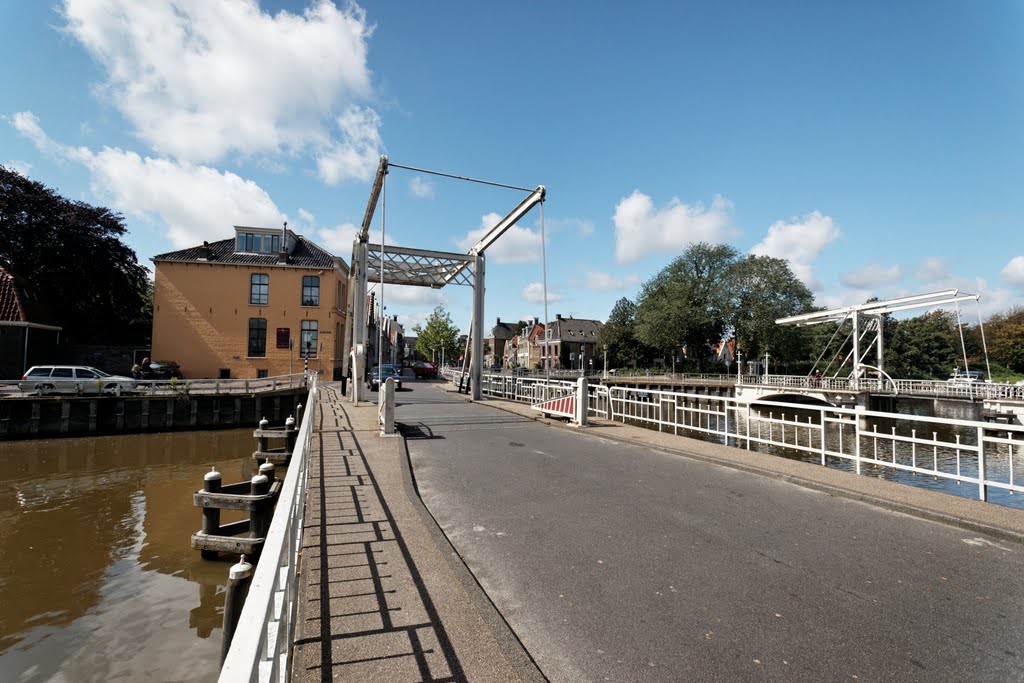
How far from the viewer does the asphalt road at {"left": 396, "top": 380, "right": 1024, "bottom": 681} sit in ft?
10.3

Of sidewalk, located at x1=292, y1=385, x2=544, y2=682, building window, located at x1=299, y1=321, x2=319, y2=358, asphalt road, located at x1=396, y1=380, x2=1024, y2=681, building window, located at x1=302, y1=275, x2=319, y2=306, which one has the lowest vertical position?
asphalt road, located at x1=396, y1=380, x2=1024, y2=681

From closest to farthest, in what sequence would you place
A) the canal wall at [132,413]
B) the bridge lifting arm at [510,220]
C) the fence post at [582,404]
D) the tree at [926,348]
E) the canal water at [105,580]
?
the canal water at [105,580]
the fence post at [582,404]
the bridge lifting arm at [510,220]
the canal wall at [132,413]
the tree at [926,348]

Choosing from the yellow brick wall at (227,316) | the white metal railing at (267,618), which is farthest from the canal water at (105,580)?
the yellow brick wall at (227,316)

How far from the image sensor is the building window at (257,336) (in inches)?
1335

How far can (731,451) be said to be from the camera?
33.0ft

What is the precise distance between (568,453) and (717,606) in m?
6.19

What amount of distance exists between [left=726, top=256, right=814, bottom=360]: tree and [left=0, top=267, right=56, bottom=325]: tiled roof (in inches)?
2326

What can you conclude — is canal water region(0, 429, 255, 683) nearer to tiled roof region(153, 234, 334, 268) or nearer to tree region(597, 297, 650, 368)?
tiled roof region(153, 234, 334, 268)

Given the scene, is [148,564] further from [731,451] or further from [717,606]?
[731,451]

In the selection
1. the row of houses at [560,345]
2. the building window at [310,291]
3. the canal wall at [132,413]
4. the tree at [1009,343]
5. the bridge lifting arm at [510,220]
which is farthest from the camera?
the row of houses at [560,345]

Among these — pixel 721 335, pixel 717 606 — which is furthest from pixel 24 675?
pixel 721 335

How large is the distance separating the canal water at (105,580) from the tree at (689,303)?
51826 mm

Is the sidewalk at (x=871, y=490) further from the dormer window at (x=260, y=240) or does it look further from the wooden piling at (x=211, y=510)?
the dormer window at (x=260, y=240)

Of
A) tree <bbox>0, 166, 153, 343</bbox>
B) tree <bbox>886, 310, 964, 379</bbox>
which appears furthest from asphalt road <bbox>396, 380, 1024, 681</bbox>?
tree <bbox>886, 310, 964, 379</bbox>
